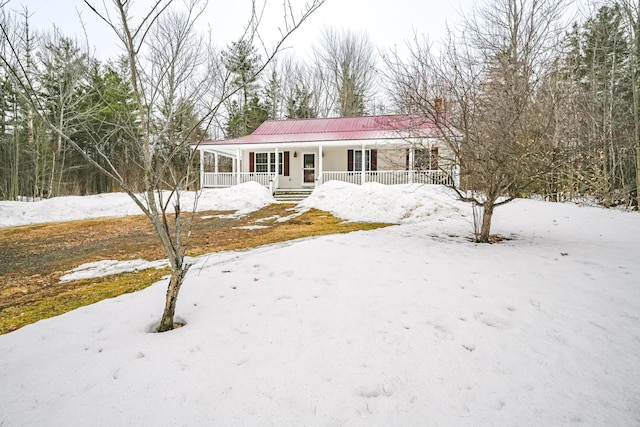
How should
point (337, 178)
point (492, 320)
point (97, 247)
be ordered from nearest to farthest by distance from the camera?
point (492, 320), point (97, 247), point (337, 178)

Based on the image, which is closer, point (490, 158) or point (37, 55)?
point (490, 158)

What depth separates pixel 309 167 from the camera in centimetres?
1739

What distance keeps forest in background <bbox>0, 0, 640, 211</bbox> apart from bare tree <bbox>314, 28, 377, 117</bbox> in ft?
0.28

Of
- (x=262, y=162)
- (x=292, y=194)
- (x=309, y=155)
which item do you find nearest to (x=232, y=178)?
(x=262, y=162)

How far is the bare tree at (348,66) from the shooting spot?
24953 mm

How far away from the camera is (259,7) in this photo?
8.52 ft

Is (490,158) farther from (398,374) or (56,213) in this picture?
(56,213)

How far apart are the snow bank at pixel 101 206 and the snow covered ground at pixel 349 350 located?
6755 millimetres

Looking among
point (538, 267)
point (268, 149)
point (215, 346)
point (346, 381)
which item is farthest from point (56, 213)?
point (538, 267)

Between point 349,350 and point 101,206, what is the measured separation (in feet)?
42.5

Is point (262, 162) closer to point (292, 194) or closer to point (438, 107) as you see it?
point (292, 194)

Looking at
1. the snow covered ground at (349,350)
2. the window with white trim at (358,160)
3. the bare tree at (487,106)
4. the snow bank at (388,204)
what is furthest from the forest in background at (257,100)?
the window with white trim at (358,160)

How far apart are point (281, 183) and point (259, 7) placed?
15.1m

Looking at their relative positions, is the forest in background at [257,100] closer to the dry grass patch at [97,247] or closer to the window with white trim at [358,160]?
the dry grass patch at [97,247]
